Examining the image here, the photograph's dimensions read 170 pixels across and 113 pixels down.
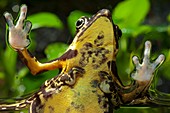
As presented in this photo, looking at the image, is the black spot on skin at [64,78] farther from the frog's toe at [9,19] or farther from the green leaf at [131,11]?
the green leaf at [131,11]

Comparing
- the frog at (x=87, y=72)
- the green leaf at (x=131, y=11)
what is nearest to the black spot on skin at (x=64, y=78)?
the frog at (x=87, y=72)

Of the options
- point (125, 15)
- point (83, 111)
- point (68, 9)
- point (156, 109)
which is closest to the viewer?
point (83, 111)

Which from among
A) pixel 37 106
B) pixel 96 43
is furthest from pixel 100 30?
pixel 37 106

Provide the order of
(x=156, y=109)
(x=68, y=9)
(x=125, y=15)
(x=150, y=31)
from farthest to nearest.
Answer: (x=68, y=9) < (x=125, y=15) < (x=150, y=31) < (x=156, y=109)

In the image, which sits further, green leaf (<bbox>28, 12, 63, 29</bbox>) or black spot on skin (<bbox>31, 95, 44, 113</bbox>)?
green leaf (<bbox>28, 12, 63, 29</bbox>)

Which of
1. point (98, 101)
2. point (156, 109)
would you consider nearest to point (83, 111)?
point (98, 101)

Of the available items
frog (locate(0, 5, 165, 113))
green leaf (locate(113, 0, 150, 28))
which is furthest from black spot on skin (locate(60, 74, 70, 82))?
green leaf (locate(113, 0, 150, 28))

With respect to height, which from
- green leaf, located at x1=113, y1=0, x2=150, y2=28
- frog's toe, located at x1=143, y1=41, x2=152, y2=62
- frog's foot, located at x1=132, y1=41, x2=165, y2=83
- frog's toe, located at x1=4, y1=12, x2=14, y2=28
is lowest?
frog's foot, located at x1=132, y1=41, x2=165, y2=83

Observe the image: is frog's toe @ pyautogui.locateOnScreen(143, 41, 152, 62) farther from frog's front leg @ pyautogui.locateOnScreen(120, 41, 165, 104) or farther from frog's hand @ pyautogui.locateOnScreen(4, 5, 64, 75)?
frog's hand @ pyautogui.locateOnScreen(4, 5, 64, 75)

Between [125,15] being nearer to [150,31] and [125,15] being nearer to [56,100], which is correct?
[150,31]
